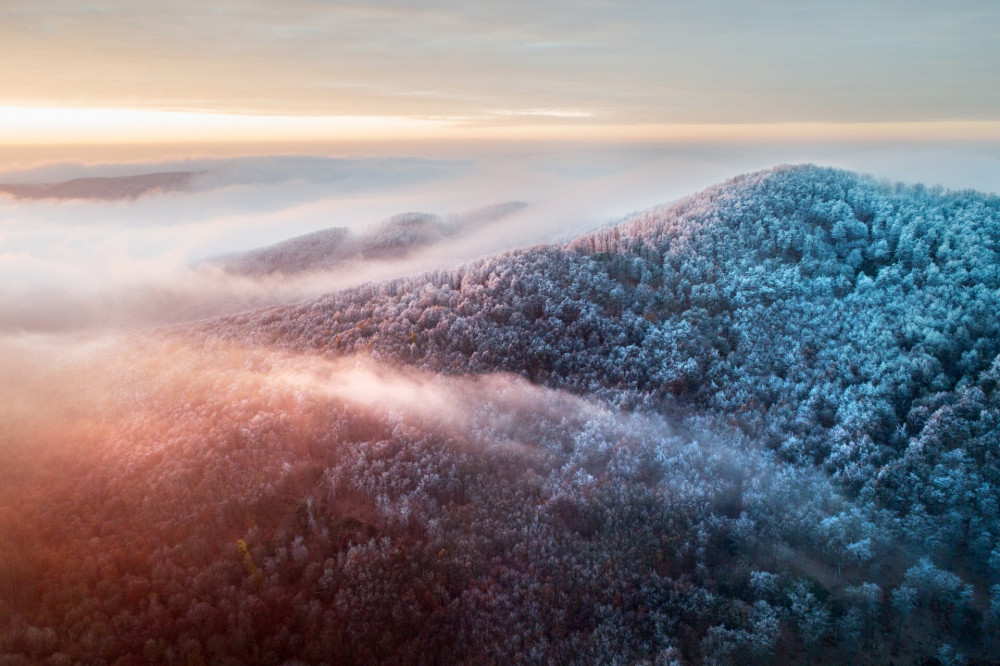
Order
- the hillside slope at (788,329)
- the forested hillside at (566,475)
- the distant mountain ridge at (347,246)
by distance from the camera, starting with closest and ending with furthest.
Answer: the forested hillside at (566,475), the hillside slope at (788,329), the distant mountain ridge at (347,246)

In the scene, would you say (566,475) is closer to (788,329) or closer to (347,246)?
(788,329)

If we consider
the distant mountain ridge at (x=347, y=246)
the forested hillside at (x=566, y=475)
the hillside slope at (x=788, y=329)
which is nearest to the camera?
the forested hillside at (x=566, y=475)

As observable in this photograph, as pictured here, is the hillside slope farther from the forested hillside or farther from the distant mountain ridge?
the distant mountain ridge

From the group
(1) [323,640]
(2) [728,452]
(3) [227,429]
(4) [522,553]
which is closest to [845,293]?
(2) [728,452]

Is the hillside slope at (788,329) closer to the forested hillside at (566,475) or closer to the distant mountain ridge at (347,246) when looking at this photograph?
the forested hillside at (566,475)

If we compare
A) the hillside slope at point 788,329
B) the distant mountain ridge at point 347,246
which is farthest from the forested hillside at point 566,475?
the distant mountain ridge at point 347,246

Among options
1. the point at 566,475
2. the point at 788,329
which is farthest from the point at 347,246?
the point at 566,475

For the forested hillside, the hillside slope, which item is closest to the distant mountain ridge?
the hillside slope

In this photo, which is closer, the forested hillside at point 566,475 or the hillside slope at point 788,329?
the forested hillside at point 566,475
